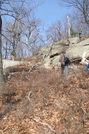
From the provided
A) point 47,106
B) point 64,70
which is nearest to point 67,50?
point 64,70

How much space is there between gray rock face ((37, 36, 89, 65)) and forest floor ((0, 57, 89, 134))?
3.22 m

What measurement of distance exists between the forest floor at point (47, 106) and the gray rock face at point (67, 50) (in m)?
3.22

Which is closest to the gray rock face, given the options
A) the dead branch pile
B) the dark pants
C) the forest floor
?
the dark pants

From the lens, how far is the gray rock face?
10.3 m

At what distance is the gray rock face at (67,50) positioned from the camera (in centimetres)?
1034

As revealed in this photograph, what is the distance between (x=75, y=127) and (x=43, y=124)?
1025 millimetres

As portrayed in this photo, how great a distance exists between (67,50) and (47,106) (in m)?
8.11

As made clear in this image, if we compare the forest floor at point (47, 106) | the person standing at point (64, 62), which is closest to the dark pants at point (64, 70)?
the person standing at point (64, 62)

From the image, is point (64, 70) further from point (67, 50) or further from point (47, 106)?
point (67, 50)

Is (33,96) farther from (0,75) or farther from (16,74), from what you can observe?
(16,74)

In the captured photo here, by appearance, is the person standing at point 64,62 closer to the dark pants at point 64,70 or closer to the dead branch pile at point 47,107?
the dark pants at point 64,70

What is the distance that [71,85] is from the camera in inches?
253

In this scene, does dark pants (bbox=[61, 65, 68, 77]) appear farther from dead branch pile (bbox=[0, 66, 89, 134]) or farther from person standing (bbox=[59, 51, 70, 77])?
dead branch pile (bbox=[0, 66, 89, 134])

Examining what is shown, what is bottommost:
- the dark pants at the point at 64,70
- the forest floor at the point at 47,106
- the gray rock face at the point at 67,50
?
the forest floor at the point at 47,106
